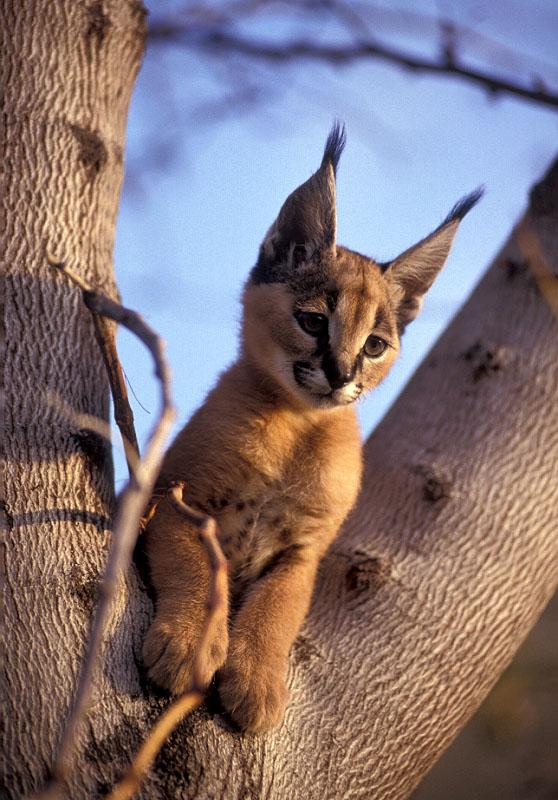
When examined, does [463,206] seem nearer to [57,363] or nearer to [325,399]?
[325,399]

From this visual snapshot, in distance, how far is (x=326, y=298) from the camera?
385 centimetres

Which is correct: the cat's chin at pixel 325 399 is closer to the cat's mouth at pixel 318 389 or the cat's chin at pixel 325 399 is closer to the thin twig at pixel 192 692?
the cat's mouth at pixel 318 389

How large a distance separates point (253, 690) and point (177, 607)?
0.43 metres

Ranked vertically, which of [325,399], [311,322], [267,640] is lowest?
[267,640]

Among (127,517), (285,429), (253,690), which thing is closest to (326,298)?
(285,429)

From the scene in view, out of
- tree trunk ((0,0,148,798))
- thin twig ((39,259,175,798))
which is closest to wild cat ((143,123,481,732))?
tree trunk ((0,0,148,798))

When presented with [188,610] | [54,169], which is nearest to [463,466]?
[188,610]

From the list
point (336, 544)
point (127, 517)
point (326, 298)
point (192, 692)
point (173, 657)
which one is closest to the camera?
point (127, 517)

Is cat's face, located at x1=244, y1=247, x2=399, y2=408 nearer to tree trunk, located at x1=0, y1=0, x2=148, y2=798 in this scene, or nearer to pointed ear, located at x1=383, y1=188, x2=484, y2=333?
pointed ear, located at x1=383, y1=188, x2=484, y2=333

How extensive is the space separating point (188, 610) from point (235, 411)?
1.13 m

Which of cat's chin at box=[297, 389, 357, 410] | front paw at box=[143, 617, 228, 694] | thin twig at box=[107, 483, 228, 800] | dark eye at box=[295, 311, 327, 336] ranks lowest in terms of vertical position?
front paw at box=[143, 617, 228, 694]

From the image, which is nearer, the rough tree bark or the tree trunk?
the tree trunk

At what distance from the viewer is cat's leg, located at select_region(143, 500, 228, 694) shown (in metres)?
2.71

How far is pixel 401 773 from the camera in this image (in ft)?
9.73
